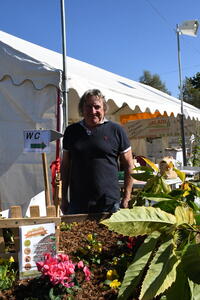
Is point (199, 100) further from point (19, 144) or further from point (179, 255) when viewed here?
point (179, 255)

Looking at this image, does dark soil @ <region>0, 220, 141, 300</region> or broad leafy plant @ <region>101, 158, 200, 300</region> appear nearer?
broad leafy plant @ <region>101, 158, 200, 300</region>

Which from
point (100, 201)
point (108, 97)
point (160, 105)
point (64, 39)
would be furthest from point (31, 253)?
point (160, 105)

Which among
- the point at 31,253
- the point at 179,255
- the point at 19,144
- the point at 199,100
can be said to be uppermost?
the point at 199,100

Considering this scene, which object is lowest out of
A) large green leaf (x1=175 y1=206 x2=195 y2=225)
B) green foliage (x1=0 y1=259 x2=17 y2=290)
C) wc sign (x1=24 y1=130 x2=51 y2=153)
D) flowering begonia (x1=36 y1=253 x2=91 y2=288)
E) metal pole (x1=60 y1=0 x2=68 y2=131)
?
green foliage (x1=0 y1=259 x2=17 y2=290)

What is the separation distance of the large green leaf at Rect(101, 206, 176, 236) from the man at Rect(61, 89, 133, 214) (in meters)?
1.58

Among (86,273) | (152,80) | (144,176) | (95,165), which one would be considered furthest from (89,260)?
(152,80)

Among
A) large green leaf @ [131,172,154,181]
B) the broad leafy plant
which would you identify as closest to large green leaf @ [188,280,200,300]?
the broad leafy plant

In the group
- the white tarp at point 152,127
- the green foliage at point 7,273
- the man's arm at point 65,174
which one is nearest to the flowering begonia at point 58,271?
the green foliage at point 7,273

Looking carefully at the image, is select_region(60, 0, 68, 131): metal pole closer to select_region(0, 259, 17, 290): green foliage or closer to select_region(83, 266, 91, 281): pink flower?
select_region(0, 259, 17, 290): green foliage

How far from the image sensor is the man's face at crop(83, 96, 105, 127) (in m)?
2.16

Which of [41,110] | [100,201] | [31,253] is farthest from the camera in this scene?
[41,110]

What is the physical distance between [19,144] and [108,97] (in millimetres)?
1164

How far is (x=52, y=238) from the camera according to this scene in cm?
113

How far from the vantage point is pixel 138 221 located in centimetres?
47
